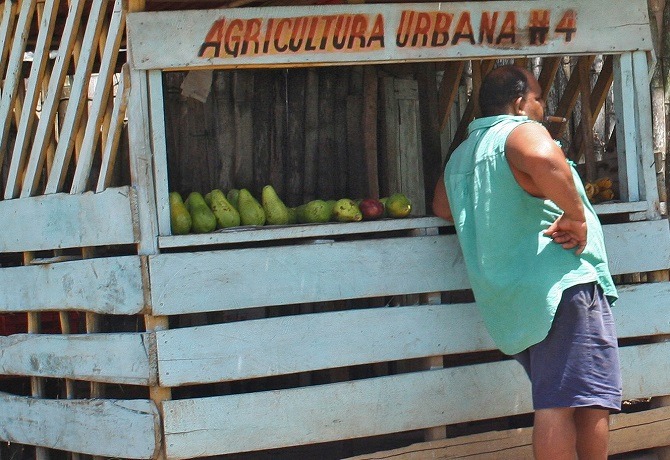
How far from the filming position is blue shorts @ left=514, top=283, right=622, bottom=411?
442 centimetres

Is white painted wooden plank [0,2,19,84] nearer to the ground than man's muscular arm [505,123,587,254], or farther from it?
farther from it

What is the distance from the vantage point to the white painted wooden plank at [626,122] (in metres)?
5.52

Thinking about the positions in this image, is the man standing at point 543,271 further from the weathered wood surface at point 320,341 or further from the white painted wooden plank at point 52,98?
the white painted wooden plank at point 52,98

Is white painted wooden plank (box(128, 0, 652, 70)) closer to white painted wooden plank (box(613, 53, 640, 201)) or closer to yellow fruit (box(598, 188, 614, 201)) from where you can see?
white painted wooden plank (box(613, 53, 640, 201))

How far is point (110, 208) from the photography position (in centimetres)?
494

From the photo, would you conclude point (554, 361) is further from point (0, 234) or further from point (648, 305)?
point (0, 234)

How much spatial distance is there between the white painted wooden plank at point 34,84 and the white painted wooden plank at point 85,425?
4.11 ft

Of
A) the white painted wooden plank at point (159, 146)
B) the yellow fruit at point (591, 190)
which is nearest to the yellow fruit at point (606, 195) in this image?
the yellow fruit at point (591, 190)

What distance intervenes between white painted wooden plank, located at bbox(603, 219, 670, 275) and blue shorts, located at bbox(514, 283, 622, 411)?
3.22 feet

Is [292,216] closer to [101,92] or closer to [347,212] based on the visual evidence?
[347,212]

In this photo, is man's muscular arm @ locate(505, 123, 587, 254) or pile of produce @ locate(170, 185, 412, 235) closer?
man's muscular arm @ locate(505, 123, 587, 254)

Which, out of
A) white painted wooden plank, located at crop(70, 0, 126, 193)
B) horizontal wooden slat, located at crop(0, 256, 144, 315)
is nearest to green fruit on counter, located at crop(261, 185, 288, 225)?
horizontal wooden slat, located at crop(0, 256, 144, 315)

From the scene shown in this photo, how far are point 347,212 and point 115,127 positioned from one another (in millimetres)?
1210

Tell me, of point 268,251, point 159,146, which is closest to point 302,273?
point 268,251
